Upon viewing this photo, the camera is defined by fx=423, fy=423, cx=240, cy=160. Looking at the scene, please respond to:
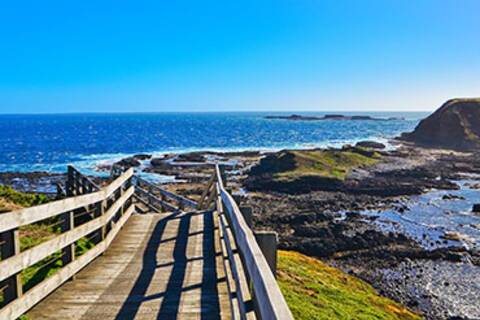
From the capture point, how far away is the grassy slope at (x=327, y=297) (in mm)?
11094

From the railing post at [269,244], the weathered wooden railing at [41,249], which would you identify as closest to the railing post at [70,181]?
the weathered wooden railing at [41,249]

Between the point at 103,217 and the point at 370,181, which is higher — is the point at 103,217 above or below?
above

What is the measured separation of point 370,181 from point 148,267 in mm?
39475

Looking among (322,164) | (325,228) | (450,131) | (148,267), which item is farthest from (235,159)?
(148,267)

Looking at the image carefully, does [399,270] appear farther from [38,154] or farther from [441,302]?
[38,154]

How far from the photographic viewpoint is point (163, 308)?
4.87 m

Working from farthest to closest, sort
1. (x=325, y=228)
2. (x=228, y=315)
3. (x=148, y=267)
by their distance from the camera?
(x=325, y=228)
(x=148, y=267)
(x=228, y=315)

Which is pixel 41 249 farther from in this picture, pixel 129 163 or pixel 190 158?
pixel 190 158

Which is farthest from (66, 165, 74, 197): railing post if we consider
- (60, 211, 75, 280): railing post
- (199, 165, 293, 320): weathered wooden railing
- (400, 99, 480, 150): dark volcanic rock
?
(400, 99, 480, 150): dark volcanic rock

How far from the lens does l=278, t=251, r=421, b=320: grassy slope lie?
1109 centimetres

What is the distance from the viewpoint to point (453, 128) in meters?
89.9

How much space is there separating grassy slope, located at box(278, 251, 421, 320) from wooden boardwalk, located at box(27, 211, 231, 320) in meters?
3.95

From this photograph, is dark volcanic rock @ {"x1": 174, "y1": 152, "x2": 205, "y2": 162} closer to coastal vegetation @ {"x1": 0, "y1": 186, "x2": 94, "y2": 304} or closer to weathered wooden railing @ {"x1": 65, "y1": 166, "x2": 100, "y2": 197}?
coastal vegetation @ {"x1": 0, "y1": 186, "x2": 94, "y2": 304}

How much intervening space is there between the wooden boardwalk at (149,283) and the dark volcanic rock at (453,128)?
8488 cm
